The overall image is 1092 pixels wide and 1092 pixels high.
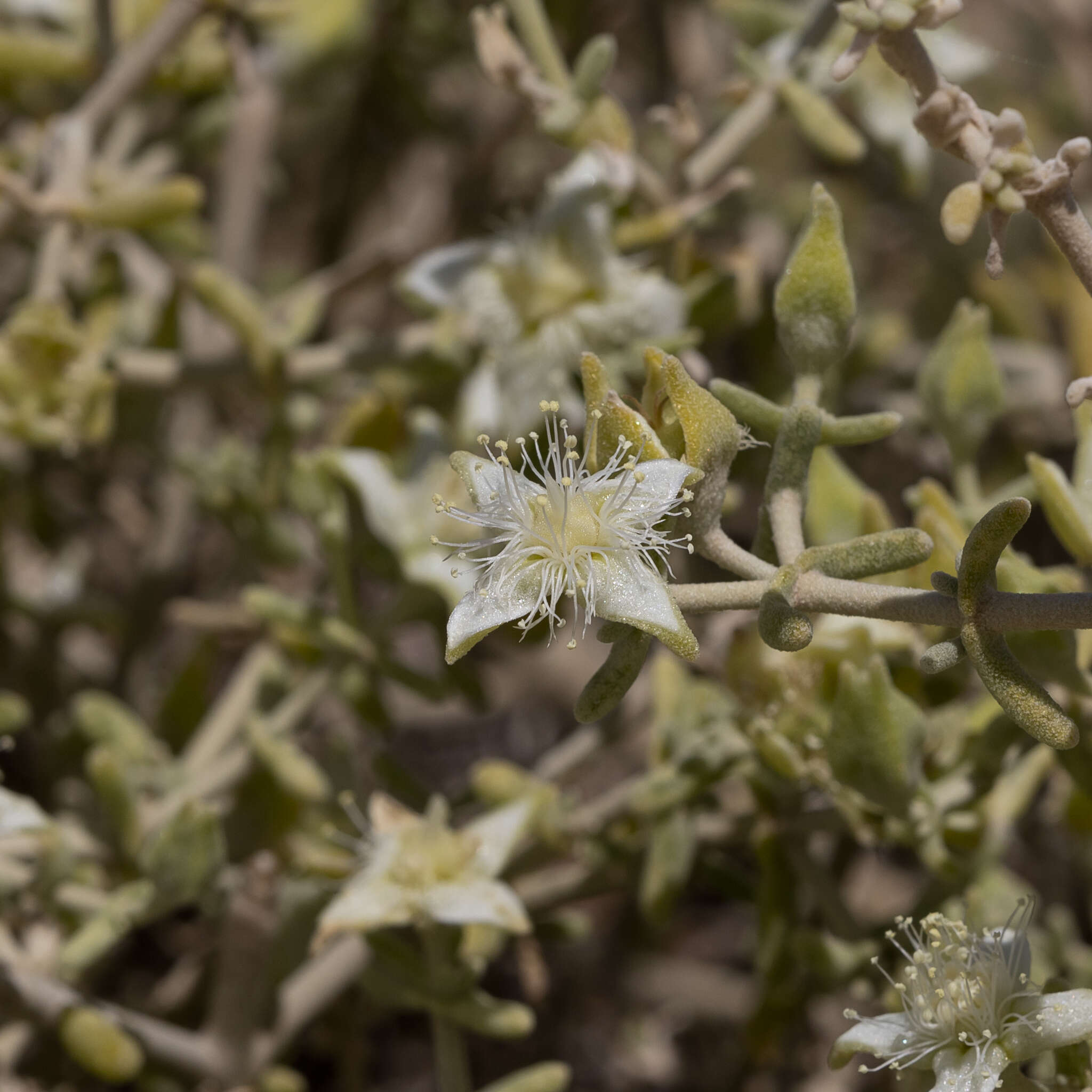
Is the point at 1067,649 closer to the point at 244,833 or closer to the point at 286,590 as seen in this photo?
the point at 244,833

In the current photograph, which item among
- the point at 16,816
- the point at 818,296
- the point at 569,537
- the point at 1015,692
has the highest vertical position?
the point at 818,296

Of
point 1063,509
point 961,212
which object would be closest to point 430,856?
point 1063,509

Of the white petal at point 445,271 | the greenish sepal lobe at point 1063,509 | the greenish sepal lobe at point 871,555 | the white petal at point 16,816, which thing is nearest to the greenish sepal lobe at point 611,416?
the greenish sepal lobe at point 871,555

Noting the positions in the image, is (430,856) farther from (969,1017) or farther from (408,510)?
(969,1017)

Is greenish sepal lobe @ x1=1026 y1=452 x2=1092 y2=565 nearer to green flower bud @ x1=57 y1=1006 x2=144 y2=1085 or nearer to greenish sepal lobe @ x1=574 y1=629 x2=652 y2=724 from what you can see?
greenish sepal lobe @ x1=574 y1=629 x2=652 y2=724

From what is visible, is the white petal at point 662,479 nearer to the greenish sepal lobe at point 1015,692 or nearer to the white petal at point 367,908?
the greenish sepal lobe at point 1015,692

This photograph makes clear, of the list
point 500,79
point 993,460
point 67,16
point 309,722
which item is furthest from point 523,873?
point 67,16
